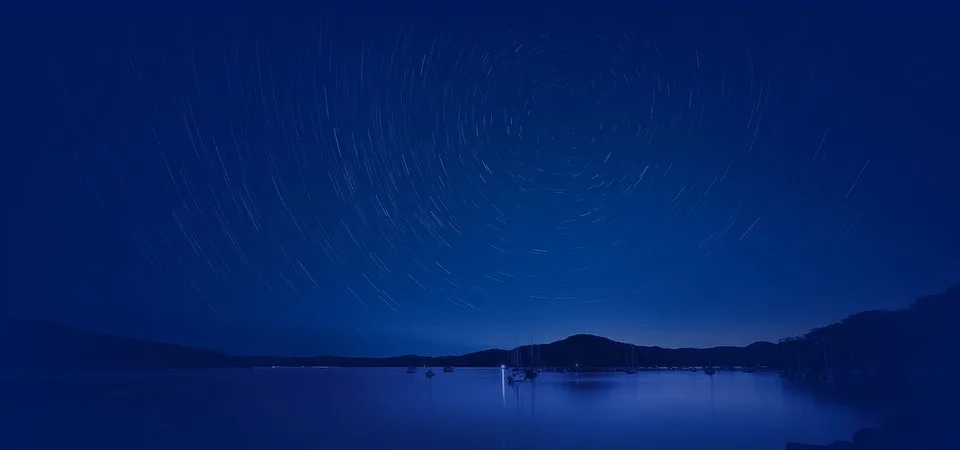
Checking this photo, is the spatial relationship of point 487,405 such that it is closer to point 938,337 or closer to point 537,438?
point 537,438

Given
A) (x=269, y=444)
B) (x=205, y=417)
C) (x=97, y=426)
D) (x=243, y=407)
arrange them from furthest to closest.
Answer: (x=243, y=407) < (x=205, y=417) < (x=97, y=426) < (x=269, y=444)

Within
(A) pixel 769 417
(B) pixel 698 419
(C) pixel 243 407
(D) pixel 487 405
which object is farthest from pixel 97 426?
(A) pixel 769 417

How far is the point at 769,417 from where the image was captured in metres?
53.1

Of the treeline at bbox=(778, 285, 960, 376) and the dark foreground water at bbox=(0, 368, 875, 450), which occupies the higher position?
the treeline at bbox=(778, 285, 960, 376)

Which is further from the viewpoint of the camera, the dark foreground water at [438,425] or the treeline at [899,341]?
the treeline at [899,341]

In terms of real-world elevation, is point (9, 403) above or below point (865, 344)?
below

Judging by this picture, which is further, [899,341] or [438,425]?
[899,341]

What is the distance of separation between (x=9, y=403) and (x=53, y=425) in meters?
36.1

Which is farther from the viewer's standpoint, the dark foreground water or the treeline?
the treeline

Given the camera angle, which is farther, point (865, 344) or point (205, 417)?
point (865, 344)

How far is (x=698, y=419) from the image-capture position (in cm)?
5231

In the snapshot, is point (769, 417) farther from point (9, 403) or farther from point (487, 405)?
point (9, 403)

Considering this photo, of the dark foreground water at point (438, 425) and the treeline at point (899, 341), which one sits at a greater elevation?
the treeline at point (899, 341)

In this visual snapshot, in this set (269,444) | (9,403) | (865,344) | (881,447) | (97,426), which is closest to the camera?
(881,447)
